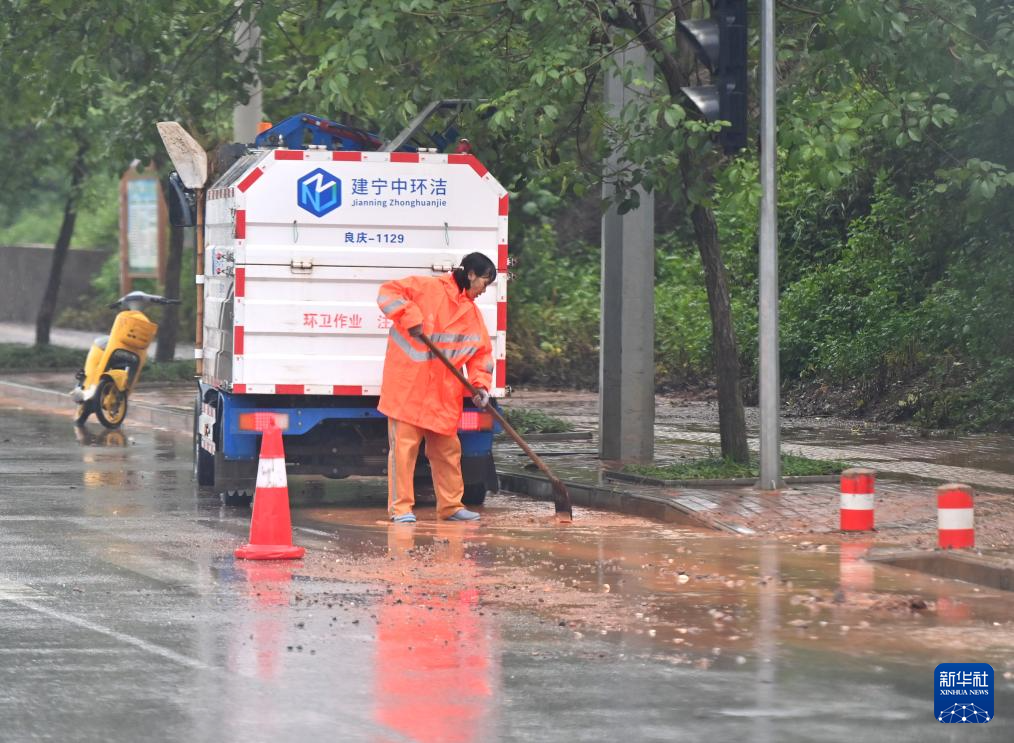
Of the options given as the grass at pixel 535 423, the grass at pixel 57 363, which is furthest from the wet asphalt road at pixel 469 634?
the grass at pixel 57 363

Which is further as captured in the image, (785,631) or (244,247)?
(244,247)

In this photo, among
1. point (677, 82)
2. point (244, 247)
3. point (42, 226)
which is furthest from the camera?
point (42, 226)

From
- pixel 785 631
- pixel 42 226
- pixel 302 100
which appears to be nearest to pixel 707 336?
pixel 302 100

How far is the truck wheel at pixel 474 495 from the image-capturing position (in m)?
13.8

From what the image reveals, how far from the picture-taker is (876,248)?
73.4ft

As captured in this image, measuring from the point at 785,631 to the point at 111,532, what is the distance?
16.6ft

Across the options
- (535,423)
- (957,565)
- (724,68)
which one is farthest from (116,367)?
(957,565)

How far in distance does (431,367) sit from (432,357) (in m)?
0.07

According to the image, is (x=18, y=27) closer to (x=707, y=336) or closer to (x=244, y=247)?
(x=244, y=247)

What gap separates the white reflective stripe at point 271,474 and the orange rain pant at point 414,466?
1614 mm

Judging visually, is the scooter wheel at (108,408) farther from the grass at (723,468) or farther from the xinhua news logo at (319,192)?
the xinhua news logo at (319,192)

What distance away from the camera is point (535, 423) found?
59.7 feet

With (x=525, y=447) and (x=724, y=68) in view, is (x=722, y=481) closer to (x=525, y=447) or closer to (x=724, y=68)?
(x=525, y=447)

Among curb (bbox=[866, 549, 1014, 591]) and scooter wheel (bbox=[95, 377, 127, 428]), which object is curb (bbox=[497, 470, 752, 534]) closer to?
curb (bbox=[866, 549, 1014, 591])
